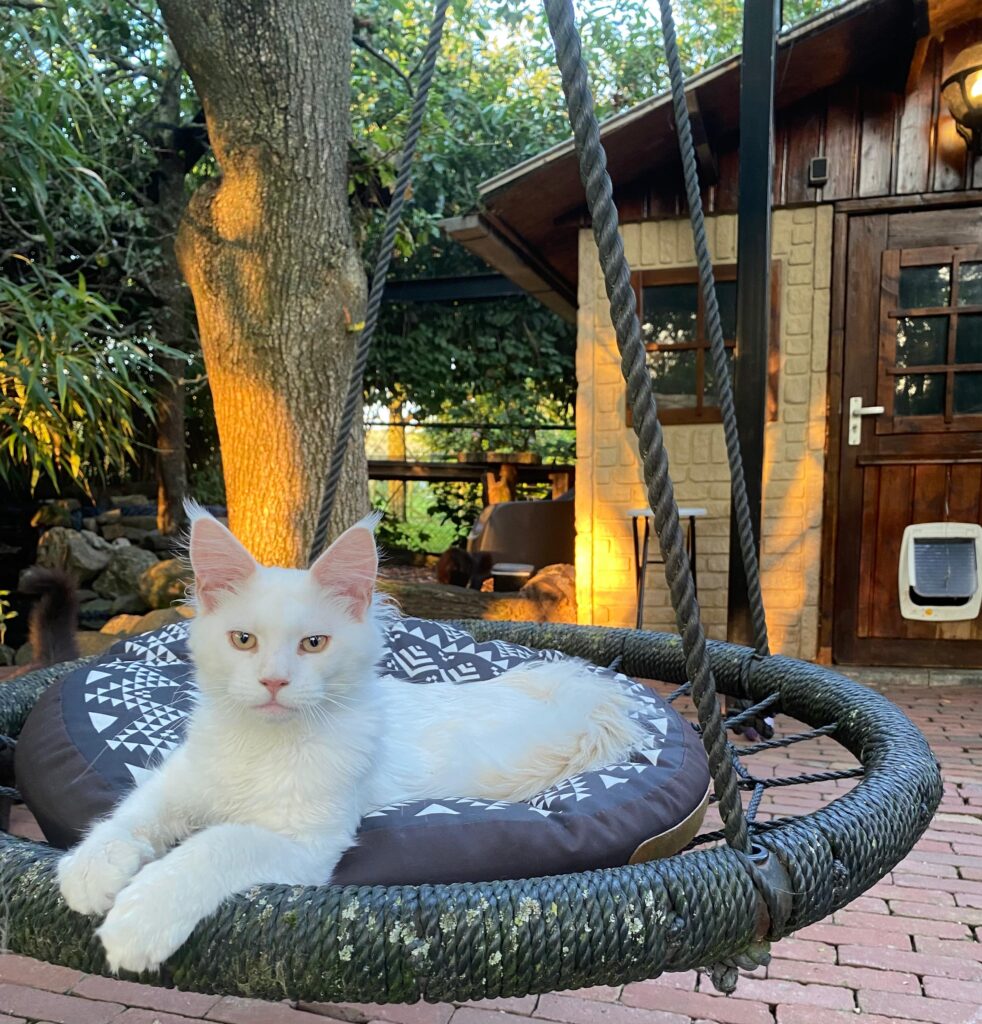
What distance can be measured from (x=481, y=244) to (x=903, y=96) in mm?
2218

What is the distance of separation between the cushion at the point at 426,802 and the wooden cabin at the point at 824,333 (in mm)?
2861

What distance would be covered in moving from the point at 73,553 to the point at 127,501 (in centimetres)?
118

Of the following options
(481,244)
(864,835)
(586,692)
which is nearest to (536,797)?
(586,692)

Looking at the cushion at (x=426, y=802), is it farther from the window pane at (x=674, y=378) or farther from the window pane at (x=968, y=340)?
the window pane at (x=968, y=340)

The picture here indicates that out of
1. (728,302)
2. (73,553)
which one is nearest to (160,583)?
(73,553)

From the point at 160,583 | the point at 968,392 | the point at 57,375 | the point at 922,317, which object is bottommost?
the point at 160,583

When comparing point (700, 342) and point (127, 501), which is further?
point (127, 501)

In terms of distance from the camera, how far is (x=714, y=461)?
4.12 metres

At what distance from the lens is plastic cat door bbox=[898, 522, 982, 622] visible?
389 centimetres

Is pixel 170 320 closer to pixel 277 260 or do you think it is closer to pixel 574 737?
pixel 277 260

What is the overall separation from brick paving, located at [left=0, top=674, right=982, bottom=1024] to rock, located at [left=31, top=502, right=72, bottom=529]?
5.20 meters

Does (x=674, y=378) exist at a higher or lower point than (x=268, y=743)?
higher

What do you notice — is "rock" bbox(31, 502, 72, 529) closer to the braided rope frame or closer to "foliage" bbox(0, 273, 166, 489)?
"foliage" bbox(0, 273, 166, 489)

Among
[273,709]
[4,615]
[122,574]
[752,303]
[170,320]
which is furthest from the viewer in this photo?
[170,320]
